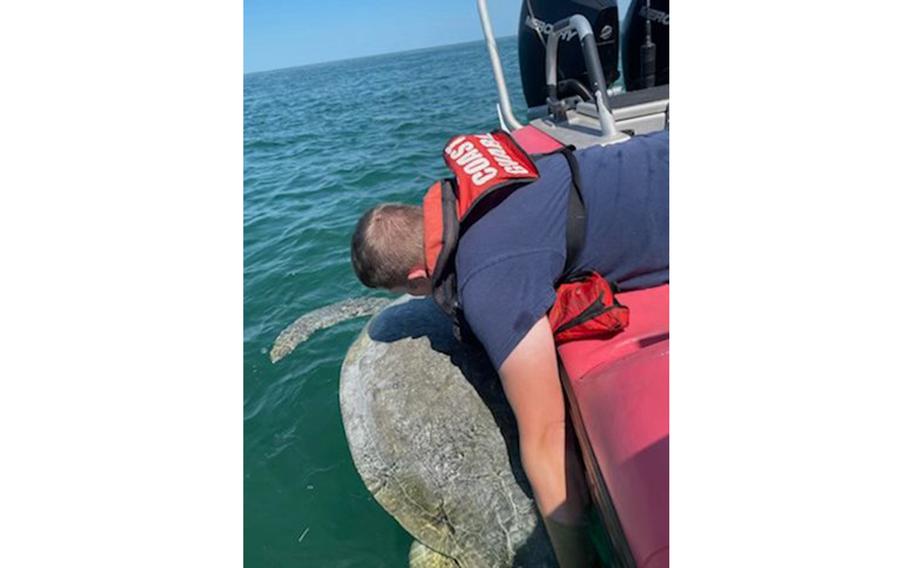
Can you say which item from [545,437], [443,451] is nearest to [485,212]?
[545,437]

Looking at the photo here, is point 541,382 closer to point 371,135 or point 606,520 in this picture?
point 606,520

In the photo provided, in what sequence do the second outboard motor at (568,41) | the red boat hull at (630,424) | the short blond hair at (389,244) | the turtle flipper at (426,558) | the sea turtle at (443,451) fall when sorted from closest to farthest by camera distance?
the red boat hull at (630,424) → the short blond hair at (389,244) → the sea turtle at (443,451) → the turtle flipper at (426,558) → the second outboard motor at (568,41)

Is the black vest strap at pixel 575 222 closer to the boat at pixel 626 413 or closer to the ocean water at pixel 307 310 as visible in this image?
the boat at pixel 626 413

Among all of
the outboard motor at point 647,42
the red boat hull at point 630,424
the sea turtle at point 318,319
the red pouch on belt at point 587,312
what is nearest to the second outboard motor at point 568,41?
the outboard motor at point 647,42

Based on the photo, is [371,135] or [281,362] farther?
[371,135]

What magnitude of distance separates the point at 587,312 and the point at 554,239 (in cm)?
29

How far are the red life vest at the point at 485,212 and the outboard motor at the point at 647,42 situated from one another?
316 centimetres

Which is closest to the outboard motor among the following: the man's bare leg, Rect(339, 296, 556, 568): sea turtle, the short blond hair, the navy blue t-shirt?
the navy blue t-shirt

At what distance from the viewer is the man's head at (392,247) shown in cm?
213

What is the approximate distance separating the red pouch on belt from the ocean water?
1596mm
